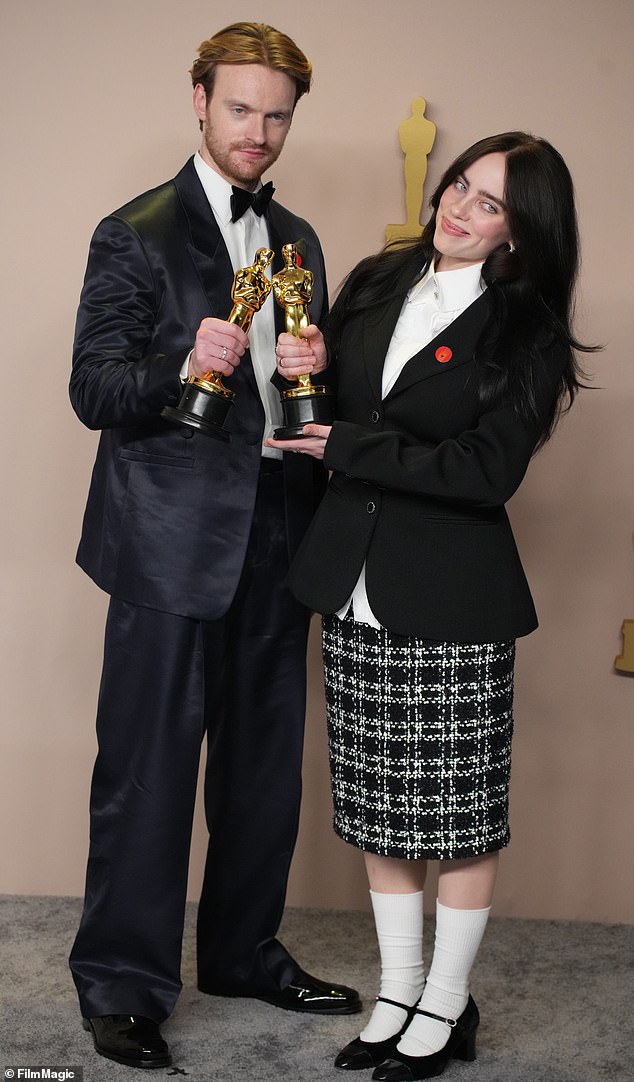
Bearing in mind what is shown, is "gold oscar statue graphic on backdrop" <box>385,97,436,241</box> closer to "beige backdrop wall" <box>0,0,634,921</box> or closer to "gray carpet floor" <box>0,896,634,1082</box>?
"beige backdrop wall" <box>0,0,634,921</box>

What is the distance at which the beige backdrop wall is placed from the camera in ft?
9.57

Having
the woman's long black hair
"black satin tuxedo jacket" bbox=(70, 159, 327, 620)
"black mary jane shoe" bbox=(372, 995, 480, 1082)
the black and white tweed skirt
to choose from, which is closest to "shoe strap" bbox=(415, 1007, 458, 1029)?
"black mary jane shoe" bbox=(372, 995, 480, 1082)

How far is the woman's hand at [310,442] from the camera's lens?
209 cm

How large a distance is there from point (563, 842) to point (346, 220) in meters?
1.64

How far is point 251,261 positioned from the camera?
91.8 inches

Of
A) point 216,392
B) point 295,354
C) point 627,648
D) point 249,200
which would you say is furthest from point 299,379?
point 627,648

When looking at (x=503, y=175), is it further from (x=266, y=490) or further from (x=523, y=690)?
(x=523, y=690)

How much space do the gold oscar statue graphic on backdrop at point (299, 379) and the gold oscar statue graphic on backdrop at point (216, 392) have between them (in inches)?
2.7

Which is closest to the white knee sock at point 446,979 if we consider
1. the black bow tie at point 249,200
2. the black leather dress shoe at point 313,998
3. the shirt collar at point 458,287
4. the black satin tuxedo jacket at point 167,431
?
the black leather dress shoe at point 313,998

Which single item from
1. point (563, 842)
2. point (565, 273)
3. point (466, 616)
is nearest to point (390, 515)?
point (466, 616)

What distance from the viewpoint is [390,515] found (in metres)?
2.14

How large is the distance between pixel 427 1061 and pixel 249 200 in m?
1.58

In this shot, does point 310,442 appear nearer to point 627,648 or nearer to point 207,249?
point 207,249

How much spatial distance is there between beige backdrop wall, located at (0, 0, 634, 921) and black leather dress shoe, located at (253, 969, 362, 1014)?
0.62 meters
